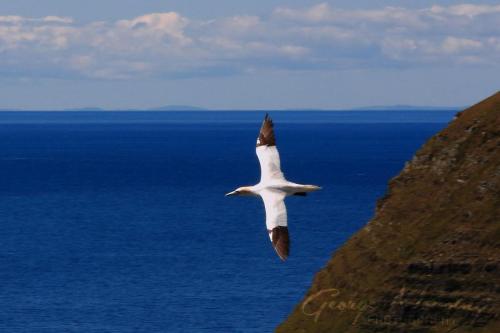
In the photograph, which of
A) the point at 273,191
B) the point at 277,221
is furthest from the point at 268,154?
the point at 277,221

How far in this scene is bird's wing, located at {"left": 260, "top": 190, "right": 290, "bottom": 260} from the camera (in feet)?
107

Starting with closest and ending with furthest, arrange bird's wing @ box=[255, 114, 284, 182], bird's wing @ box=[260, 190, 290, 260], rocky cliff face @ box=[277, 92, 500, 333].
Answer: bird's wing @ box=[260, 190, 290, 260]
bird's wing @ box=[255, 114, 284, 182]
rocky cliff face @ box=[277, 92, 500, 333]

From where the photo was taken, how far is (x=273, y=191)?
34969 mm

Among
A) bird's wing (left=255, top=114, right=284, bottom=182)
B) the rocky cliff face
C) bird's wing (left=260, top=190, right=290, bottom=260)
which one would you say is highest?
bird's wing (left=255, top=114, right=284, bottom=182)

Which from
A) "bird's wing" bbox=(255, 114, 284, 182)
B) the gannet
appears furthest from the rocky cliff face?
the gannet

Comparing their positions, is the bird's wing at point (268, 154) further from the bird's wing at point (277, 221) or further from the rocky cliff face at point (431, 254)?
the rocky cliff face at point (431, 254)

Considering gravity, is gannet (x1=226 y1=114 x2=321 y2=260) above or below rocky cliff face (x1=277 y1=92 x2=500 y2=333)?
above

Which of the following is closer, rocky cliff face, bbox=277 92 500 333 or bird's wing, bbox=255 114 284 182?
bird's wing, bbox=255 114 284 182

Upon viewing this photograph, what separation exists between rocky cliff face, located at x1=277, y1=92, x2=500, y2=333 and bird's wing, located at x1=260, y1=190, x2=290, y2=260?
262ft

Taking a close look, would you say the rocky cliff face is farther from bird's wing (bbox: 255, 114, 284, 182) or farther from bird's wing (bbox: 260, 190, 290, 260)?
bird's wing (bbox: 260, 190, 290, 260)

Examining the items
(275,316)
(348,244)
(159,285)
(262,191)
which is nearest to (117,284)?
(159,285)

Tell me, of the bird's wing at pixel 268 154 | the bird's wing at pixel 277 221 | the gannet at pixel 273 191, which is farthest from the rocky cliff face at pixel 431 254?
the bird's wing at pixel 277 221

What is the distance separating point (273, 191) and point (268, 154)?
12.3 feet

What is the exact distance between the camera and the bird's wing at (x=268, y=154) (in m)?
37.4
